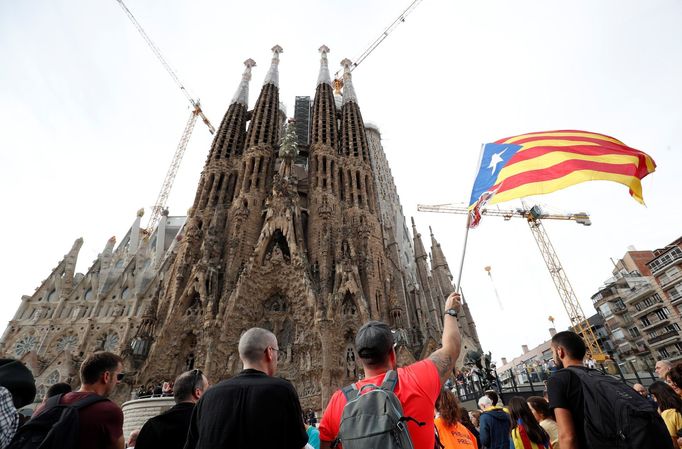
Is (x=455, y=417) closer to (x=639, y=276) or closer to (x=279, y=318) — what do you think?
(x=279, y=318)

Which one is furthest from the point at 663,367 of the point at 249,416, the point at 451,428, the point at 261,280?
the point at 261,280

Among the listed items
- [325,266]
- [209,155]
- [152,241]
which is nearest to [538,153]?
[325,266]

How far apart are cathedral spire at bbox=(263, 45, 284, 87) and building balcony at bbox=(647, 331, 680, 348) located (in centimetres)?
4564

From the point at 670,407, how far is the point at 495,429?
1.71 metres

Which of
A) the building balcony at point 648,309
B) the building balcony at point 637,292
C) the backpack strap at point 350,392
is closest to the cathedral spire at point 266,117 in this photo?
the backpack strap at point 350,392

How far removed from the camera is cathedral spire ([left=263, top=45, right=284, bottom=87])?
34534mm

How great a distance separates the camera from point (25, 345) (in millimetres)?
25516

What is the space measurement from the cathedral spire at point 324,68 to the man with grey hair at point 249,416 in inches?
1421

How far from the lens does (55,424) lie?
6.77 feet

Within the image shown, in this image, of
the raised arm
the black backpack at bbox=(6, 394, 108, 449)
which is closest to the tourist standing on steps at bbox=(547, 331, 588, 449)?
the raised arm

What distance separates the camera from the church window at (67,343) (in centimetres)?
2546

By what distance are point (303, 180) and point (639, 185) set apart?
24919mm

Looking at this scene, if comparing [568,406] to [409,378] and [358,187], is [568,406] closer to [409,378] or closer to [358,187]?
[409,378]

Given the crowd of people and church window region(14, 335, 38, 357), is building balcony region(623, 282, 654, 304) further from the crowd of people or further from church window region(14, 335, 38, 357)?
church window region(14, 335, 38, 357)
